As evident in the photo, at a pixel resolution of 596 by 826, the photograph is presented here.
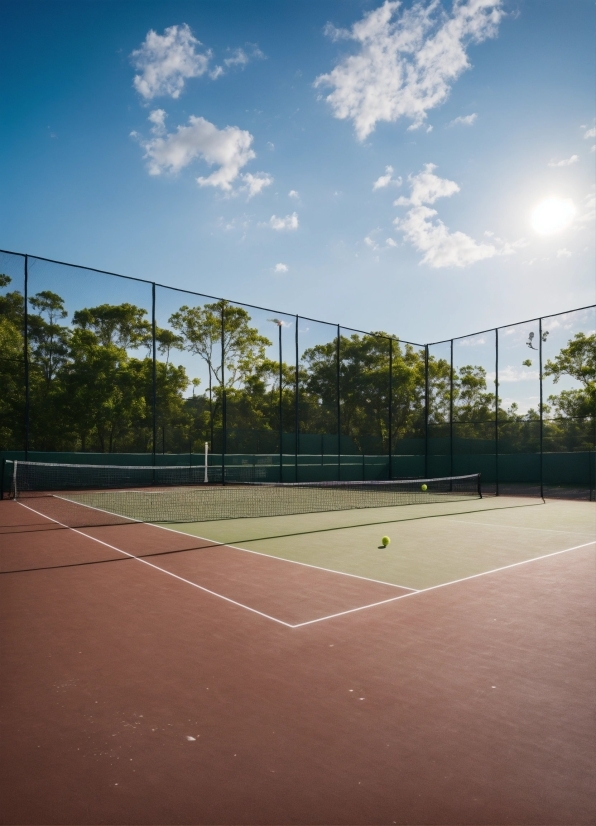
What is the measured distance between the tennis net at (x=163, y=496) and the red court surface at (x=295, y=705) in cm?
551

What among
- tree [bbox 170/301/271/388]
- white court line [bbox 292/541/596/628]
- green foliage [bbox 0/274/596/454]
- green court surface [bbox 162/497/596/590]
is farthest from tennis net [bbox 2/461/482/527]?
tree [bbox 170/301/271/388]

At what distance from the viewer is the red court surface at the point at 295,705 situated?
2.20 meters

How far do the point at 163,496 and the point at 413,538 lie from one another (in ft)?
33.3

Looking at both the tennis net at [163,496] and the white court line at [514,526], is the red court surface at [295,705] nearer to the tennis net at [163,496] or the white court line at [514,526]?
the white court line at [514,526]

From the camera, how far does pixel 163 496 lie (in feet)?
Answer: 54.9

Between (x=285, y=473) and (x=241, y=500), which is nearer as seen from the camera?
(x=241, y=500)

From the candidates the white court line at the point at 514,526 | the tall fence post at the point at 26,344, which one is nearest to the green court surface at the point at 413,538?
the white court line at the point at 514,526

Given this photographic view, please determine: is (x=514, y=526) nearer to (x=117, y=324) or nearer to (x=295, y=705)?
(x=295, y=705)

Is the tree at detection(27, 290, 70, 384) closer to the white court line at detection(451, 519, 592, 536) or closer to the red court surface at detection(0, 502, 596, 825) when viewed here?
the white court line at detection(451, 519, 592, 536)

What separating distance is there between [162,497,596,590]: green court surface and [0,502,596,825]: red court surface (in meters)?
1.00

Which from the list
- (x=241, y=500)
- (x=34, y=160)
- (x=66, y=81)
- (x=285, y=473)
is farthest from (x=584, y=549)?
(x=285, y=473)

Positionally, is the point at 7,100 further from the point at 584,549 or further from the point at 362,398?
the point at 362,398

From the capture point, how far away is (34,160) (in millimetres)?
12742

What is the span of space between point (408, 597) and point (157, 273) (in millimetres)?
16760
